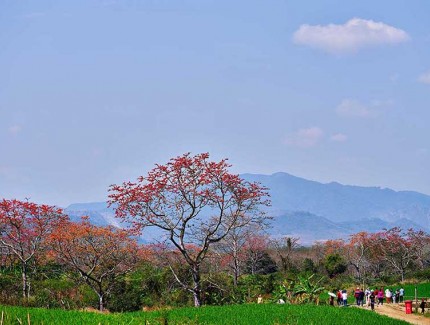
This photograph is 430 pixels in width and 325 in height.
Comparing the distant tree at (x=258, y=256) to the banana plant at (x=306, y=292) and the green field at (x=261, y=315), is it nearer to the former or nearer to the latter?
the banana plant at (x=306, y=292)

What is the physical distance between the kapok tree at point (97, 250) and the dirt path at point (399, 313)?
14053mm

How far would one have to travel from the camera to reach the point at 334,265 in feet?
191

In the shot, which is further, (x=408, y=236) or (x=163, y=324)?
(x=408, y=236)

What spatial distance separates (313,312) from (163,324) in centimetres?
917

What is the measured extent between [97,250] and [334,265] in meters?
33.0

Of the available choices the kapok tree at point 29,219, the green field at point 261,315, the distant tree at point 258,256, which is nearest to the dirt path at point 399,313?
the green field at point 261,315

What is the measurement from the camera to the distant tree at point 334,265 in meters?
58.2

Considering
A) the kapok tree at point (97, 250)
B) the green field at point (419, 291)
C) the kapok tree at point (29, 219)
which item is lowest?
the green field at point (419, 291)

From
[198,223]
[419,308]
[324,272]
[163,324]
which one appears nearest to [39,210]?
[198,223]

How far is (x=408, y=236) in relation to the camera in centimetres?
6250

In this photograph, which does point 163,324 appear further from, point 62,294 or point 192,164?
point 62,294

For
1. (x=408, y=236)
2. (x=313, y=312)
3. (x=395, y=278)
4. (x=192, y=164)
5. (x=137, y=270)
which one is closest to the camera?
(x=313, y=312)

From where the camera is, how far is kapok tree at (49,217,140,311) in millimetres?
30125

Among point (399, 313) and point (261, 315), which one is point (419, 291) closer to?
point (399, 313)
